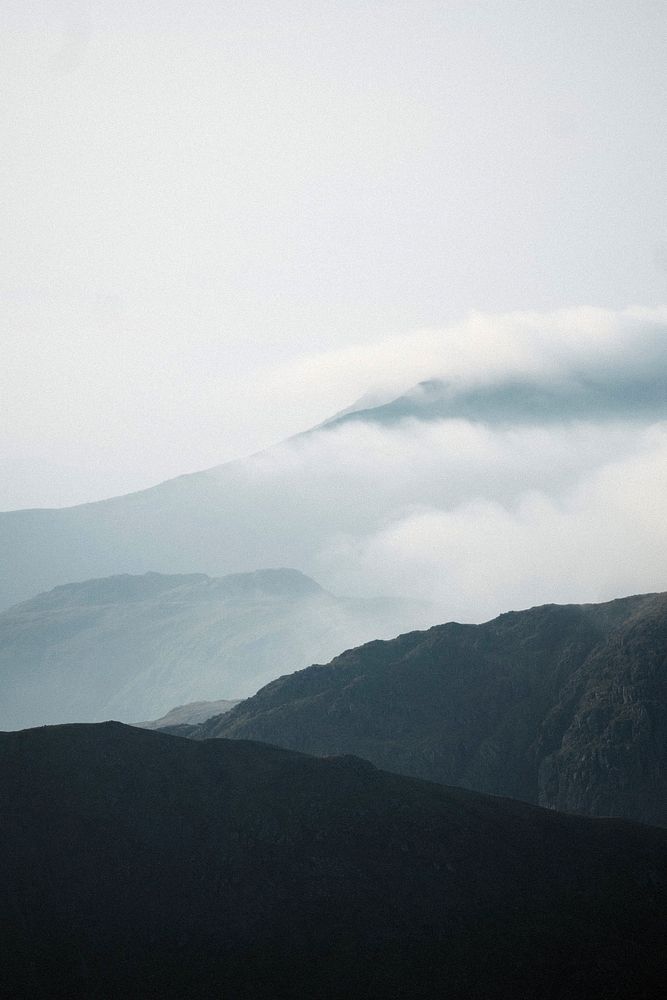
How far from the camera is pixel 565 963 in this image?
55.1 meters

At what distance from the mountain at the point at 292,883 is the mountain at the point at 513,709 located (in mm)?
34968

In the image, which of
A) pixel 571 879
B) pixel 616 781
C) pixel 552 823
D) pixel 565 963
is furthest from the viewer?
pixel 616 781

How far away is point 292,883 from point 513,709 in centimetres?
6818

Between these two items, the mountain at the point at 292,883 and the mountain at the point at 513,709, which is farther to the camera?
the mountain at the point at 513,709

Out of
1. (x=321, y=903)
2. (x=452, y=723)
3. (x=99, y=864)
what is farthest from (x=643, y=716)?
(x=99, y=864)

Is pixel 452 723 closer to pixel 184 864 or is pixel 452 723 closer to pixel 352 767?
pixel 352 767

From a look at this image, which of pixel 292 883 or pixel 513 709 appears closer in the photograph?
pixel 292 883

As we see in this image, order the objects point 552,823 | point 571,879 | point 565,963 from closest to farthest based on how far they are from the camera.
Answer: point 565,963 → point 571,879 → point 552,823

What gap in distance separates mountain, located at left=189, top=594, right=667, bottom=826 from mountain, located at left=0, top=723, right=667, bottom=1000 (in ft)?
115

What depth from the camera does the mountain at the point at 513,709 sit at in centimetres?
10836

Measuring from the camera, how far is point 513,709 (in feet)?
403

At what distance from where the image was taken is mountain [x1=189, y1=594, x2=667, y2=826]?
108356 millimetres

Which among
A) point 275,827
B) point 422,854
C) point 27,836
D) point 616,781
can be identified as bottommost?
point 616,781

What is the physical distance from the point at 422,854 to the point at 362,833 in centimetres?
473
